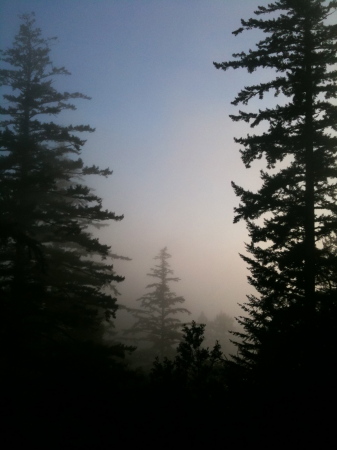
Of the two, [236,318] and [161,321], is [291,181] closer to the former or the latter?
[236,318]

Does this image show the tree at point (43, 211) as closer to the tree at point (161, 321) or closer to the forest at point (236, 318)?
the forest at point (236, 318)

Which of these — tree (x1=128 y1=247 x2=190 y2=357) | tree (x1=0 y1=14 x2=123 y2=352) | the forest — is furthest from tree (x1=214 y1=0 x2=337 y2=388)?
tree (x1=128 y1=247 x2=190 y2=357)

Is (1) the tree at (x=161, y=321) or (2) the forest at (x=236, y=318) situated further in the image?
(1) the tree at (x=161, y=321)

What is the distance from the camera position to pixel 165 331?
30812 mm

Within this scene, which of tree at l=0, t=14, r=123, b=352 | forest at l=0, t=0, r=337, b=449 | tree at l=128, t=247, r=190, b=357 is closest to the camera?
forest at l=0, t=0, r=337, b=449

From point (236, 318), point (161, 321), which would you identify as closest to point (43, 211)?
point (236, 318)

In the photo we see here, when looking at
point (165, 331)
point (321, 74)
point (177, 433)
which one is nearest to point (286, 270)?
point (177, 433)

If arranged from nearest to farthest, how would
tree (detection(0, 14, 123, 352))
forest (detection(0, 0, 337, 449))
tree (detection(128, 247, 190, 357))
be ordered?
1. forest (detection(0, 0, 337, 449))
2. tree (detection(0, 14, 123, 352))
3. tree (detection(128, 247, 190, 357))

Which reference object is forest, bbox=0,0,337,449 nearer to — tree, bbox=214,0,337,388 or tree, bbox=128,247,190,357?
tree, bbox=214,0,337,388

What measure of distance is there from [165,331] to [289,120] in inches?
1029

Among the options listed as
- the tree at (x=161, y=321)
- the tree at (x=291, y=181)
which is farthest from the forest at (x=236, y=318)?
the tree at (x=161, y=321)

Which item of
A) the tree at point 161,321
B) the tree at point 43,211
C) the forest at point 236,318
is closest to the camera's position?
the forest at point 236,318

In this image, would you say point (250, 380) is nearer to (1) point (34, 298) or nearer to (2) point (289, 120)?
(1) point (34, 298)

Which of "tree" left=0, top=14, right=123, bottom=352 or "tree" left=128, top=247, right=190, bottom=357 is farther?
"tree" left=128, top=247, right=190, bottom=357
